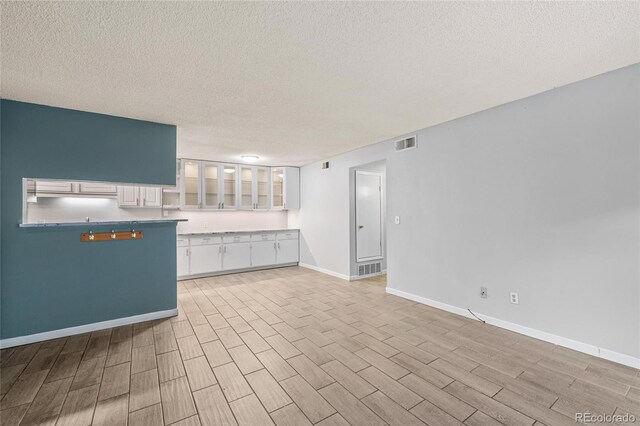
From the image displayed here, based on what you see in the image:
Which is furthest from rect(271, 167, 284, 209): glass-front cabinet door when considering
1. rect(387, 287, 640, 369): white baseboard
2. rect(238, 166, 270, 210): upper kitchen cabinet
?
rect(387, 287, 640, 369): white baseboard

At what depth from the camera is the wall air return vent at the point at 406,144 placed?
162 inches

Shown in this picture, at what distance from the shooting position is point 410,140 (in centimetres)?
416

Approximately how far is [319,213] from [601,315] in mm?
4605

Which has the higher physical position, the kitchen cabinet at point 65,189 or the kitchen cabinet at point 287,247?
the kitchen cabinet at point 65,189

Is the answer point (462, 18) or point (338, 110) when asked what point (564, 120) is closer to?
point (462, 18)

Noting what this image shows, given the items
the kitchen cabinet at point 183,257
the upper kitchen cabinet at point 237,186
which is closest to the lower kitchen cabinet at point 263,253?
the upper kitchen cabinet at point 237,186

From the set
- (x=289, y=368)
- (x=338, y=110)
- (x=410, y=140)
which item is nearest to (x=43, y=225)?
(x=289, y=368)

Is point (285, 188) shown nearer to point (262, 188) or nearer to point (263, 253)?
point (262, 188)

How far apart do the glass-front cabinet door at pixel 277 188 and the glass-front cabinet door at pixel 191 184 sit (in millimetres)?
1723

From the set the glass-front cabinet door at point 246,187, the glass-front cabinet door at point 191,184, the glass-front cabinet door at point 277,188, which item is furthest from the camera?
the glass-front cabinet door at point 277,188

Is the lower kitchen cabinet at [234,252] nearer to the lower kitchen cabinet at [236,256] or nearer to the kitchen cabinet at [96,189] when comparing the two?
the lower kitchen cabinet at [236,256]

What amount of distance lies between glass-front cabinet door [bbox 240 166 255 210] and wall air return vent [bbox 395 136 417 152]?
3604 millimetres

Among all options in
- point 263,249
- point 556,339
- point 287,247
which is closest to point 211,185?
point 263,249

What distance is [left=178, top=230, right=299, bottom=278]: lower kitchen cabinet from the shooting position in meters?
5.43
